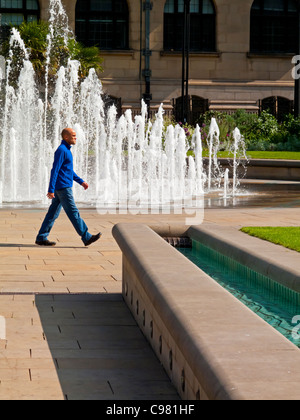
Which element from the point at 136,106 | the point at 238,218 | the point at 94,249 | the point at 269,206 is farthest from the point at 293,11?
the point at 94,249

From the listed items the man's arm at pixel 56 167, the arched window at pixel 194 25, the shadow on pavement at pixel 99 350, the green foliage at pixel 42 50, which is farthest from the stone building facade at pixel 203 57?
the shadow on pavement at pixel 99 350

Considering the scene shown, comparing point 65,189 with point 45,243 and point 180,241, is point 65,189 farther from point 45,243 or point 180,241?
point 180,241

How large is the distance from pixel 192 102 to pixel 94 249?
35916 mm

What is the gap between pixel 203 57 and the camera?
46031 millimetres

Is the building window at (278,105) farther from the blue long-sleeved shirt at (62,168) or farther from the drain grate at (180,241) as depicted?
the drain grate at (180,241)

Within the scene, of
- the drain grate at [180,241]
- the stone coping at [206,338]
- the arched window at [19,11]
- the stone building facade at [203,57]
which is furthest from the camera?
the arched window at [19,11]

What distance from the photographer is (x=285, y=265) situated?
25.2ft

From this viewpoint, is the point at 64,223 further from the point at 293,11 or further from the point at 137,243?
the point at 293,11

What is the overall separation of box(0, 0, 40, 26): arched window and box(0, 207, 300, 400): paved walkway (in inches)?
1374

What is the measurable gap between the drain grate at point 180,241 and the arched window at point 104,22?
119 ft

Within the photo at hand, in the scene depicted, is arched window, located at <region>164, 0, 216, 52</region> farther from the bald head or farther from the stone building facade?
the bald head

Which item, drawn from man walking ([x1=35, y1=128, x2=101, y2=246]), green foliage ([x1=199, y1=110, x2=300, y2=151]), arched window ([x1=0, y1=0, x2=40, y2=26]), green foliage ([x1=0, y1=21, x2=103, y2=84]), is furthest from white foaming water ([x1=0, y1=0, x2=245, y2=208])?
arched window ([x1=0, y1=0, x2=40, y2=26])

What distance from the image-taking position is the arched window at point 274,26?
1858 inches

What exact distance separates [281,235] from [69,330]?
14.0 ft
